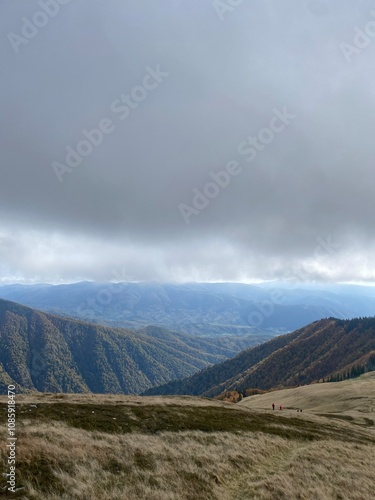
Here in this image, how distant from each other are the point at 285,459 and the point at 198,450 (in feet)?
23.0

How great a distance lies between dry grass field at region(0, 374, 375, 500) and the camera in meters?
13.7

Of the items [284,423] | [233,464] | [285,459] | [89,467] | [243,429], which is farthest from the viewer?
[284,423]

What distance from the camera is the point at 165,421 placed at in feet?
95.7

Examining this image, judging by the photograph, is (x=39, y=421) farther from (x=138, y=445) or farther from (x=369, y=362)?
(x=369, y=362)

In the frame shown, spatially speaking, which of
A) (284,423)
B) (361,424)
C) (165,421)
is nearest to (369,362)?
(361,424)

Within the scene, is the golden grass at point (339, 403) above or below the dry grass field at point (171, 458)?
below

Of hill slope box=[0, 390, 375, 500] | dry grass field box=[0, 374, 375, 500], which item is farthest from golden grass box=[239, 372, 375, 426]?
hill slope box=[0, 390, 375, 500]

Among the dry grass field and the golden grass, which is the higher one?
the dry grass field

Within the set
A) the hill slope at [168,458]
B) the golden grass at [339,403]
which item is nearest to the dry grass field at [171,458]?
the hill slope at [168,458]

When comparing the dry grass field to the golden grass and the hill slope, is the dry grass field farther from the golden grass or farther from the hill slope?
the golden grass

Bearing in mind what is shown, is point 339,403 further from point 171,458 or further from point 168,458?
point 168,458

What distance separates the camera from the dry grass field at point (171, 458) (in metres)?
13.7

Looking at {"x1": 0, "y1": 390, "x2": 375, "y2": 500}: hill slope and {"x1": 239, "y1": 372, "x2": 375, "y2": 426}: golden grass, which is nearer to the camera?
{"x1": 0, "y1": 390, "x2": 375, "y2": 500}: hill slope

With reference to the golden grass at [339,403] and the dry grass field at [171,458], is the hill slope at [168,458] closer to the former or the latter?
the dry grass field at [171,458]
